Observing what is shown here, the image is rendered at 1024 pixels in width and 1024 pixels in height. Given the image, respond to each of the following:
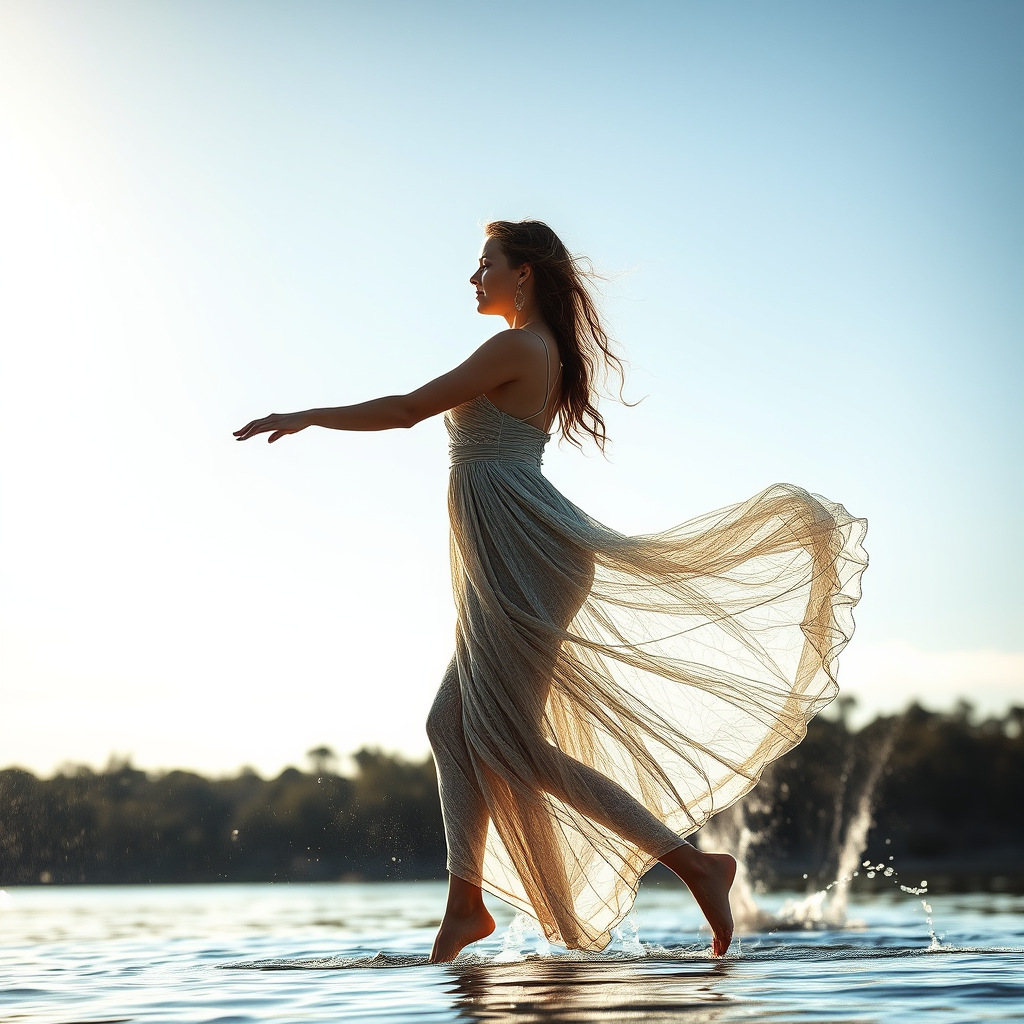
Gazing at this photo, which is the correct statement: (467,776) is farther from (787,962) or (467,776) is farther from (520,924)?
(787,962)

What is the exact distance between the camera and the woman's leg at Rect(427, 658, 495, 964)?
3773mm

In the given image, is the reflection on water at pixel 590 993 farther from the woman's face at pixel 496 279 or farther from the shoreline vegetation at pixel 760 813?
the shoreline vegetation at pixel 760 813

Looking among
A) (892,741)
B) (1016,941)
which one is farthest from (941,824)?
(1016,941)

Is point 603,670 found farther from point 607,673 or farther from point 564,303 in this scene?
point 564,303

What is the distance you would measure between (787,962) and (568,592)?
1.30 m

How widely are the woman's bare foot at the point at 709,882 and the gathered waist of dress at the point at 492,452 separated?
1.39m

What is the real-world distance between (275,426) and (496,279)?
1.06 m

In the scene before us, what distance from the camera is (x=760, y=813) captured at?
2817 cm

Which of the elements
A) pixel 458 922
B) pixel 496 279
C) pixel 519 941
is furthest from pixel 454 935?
pixel 496 279

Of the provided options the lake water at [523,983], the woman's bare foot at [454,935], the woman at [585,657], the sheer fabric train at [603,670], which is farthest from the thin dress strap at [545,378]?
the lake water at [523,983]

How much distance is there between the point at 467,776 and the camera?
3.86 meters

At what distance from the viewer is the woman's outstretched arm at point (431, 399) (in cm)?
371

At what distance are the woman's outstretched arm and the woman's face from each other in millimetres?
292

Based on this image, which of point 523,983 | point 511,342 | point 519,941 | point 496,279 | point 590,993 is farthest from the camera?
point 519,941
